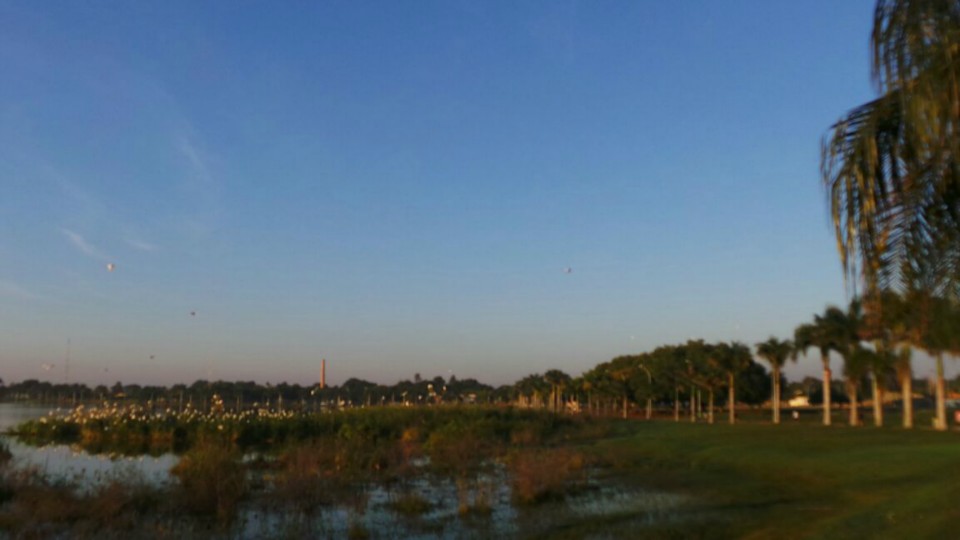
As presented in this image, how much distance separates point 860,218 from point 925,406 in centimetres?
13952

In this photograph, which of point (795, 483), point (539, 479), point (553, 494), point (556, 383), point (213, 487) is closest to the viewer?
point (213, 487)

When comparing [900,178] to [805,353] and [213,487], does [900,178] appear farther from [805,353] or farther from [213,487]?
[805,353]

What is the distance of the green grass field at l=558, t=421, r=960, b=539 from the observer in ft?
52.0

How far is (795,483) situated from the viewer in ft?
88.3

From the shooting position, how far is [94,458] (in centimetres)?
4478

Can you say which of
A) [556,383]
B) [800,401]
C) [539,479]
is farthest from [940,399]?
[800,401]

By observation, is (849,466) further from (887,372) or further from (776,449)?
(887,372)

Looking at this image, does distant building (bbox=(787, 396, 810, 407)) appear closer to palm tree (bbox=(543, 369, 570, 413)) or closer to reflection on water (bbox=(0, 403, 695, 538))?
palm tree (bbox=(543, 369, 570, 413))

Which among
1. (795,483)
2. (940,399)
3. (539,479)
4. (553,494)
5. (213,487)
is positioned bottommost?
(553,494)

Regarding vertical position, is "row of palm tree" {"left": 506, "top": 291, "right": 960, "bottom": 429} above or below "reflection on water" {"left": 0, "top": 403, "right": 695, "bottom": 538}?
above

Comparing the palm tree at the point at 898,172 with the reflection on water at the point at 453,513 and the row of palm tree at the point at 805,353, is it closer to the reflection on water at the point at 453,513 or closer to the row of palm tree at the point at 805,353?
the row of palm tree at the point at 805,353

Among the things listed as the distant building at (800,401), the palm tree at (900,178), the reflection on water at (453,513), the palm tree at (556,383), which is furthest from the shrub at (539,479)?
the distant building at (800,401)

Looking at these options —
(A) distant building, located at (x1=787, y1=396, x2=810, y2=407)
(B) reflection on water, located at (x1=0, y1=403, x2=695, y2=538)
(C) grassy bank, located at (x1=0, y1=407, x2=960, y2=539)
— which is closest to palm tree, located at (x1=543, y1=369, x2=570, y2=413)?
(A) distant building, located at (x1=787, y1=396, x2=810, y2=407)

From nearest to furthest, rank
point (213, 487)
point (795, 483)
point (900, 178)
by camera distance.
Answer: point (900, 178) → point (213, 487) → point (795, 483)
